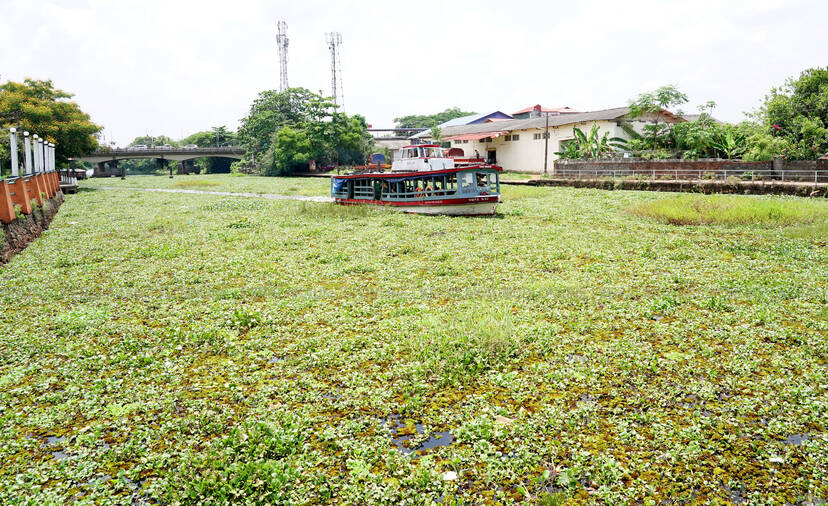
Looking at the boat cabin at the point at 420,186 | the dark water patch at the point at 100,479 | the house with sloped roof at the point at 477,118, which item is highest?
the house with sloped roof at the point at 477,118

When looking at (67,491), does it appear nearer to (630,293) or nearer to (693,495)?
(693,495)

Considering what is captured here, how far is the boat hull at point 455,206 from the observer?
18969 mm

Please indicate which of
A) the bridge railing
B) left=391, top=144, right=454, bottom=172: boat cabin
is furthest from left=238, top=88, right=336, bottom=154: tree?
left=391, top=144, right=454, bottom=172: boat cabin

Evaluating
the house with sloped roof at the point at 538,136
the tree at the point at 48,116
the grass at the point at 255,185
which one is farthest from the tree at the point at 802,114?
the tree at the point at 48,116

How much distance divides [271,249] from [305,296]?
4.90 metres

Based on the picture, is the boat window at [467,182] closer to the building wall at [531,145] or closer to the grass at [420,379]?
the grass at [420,379]

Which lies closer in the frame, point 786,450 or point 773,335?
point 786,450

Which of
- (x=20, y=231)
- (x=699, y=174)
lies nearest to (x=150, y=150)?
(x=20, y=231)

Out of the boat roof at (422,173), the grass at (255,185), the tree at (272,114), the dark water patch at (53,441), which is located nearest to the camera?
the dark water patch at (53,441)

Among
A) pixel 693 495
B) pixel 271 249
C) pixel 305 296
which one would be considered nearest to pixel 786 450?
pixel 693 495

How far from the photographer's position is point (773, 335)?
684 centimetres

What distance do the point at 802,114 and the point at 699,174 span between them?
7.36m

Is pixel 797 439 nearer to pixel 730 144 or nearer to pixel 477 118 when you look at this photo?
pixel 730 144

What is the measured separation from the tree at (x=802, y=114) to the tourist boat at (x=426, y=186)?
55.4 feet
